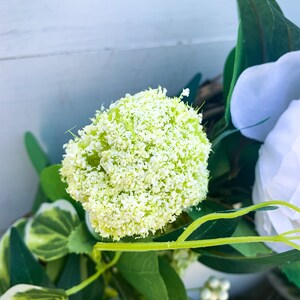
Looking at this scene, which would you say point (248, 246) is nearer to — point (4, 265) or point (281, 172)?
point (281, 172)

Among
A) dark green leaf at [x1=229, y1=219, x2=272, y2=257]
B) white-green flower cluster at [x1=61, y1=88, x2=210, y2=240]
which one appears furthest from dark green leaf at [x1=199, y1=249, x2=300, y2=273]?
white-green flower cluster at [x1=61, y1=88, x2=210, y2=240]

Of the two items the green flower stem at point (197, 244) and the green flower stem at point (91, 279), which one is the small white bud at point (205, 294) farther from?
the green flower stem at point (197, 244)

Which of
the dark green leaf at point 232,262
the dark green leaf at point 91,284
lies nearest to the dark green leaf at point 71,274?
the dark green leaf at point 91,284

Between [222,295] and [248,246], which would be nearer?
[248,246]

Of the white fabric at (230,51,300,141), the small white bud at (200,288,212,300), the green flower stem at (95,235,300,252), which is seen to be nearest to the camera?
the green flower stem at (95,235,300,252)

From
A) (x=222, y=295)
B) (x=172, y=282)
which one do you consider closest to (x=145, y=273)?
(x=172, y=282)

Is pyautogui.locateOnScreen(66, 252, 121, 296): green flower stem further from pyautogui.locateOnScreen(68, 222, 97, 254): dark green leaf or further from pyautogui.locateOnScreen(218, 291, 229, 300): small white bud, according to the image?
pyautogui.locateOnScreen(218, 291, 229, 300): small white bud

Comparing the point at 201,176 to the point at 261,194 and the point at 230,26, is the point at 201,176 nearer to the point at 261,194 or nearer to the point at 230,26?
the point at 261,194

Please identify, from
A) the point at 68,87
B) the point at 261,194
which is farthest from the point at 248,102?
the point at 68,87
